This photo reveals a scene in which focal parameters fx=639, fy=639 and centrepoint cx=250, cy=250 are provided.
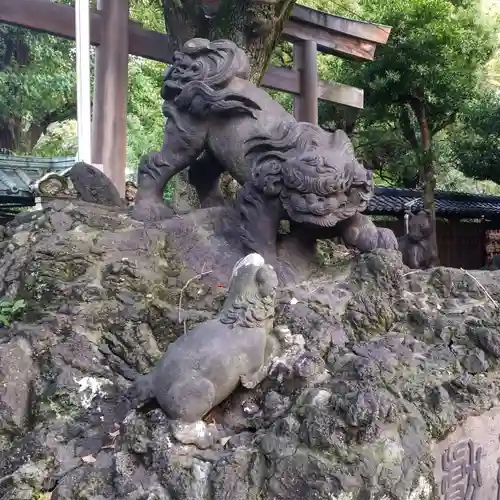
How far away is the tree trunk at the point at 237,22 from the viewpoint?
5723 mm

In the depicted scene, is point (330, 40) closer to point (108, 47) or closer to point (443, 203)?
point (108, 47)

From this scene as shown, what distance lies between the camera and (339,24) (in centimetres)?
776

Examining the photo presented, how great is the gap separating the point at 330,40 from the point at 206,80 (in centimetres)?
534

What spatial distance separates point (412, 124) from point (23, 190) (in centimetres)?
686

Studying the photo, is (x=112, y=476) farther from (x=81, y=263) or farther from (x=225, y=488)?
(x=81, y=263)

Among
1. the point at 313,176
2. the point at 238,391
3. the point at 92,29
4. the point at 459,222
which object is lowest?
the point at 238,391

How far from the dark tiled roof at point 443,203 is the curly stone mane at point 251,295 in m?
10.6

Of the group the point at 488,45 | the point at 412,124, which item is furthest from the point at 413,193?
the point at 488,45

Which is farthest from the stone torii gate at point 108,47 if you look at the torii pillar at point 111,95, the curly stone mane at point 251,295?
the curly stone mane at point 251,295

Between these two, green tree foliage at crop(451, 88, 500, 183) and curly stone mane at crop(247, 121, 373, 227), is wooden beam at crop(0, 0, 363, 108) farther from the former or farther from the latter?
curly stone mane at crop(247, 121, 373, 227)

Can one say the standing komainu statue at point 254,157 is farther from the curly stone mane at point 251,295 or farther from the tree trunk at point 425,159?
the tree trunk at point 425,159

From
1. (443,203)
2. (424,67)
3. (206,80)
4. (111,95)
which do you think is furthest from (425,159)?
(206,80)

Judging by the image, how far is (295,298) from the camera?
2.49m

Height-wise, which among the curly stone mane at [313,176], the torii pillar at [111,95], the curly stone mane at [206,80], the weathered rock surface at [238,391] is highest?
the torii pillar at [111,95]
